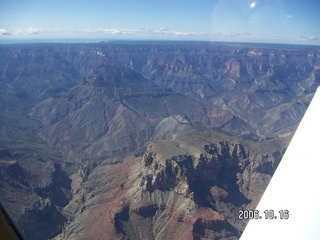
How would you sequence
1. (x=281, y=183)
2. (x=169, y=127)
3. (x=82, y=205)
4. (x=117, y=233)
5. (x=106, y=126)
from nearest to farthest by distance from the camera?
1. (x=281, y=183)
2. (x=117, y=233)
3. (x=82, y=205)
4. (x=169, y=127)
5. (x=106, y=126)

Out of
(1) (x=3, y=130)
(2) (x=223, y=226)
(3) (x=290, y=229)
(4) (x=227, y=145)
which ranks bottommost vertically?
(1) (x=3, y=130)

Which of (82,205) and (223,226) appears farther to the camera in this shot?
(82,205)

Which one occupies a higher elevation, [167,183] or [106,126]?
[167,183]

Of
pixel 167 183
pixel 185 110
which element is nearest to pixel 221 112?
pixel 185 110

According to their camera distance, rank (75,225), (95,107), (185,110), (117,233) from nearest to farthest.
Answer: (117,233)
(75,225)
(95,107)
(185,110)

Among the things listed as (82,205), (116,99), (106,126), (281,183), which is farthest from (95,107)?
(281,183)

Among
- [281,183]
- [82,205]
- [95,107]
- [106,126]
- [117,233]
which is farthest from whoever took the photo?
[95,107]

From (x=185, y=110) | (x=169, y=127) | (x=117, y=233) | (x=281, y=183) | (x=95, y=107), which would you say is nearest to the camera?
(x=281, y=183)

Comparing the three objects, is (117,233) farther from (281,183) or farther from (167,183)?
(281,183)

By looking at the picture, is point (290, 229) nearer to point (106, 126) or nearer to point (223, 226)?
point (223, 226)
